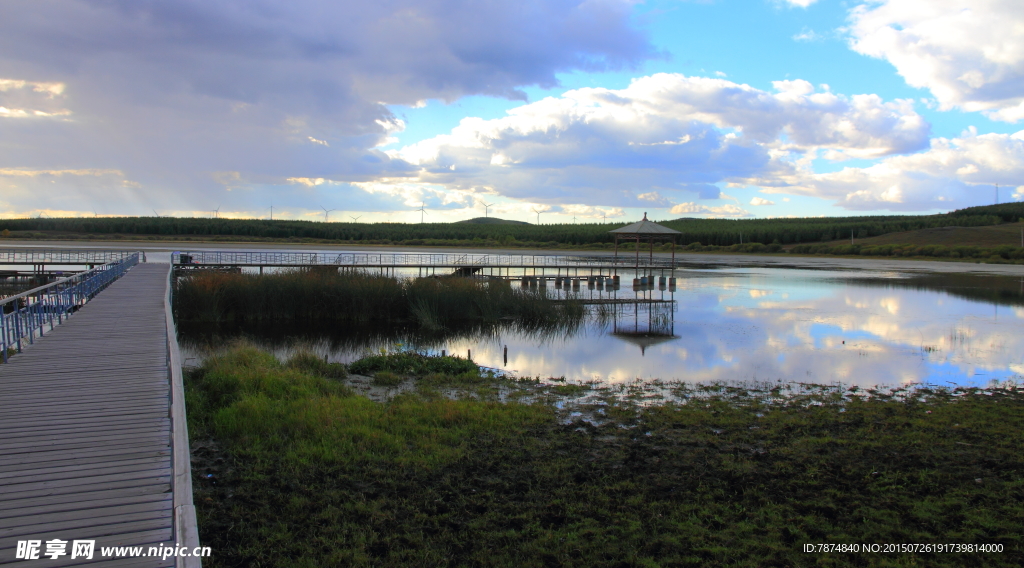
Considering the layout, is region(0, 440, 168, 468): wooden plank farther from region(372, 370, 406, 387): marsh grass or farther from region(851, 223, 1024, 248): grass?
region(851, 223, 1024, 248): grass

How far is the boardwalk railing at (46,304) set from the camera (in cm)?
1038

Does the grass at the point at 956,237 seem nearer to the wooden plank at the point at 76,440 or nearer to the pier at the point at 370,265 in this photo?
the pier at the point at 370,265

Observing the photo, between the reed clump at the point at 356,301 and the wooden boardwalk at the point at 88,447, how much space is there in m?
15.4

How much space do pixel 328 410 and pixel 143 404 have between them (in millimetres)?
3178

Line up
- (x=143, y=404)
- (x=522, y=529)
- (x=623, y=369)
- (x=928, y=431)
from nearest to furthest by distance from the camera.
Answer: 1. (x=522, y=529)
2. (x=143, y=404)
3. (x=928, y=431)
4. (x=623, y=369)

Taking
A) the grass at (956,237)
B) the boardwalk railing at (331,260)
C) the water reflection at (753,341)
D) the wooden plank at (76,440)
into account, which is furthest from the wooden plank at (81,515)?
the grass at (956,237)

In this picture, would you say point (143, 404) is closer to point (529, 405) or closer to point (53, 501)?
point (53, 501)

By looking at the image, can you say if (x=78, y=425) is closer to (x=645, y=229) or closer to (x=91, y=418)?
(x=91, y=418)

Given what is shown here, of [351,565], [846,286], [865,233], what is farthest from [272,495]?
[865,233]

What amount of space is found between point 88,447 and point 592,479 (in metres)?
→ 5.62

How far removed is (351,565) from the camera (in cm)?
575

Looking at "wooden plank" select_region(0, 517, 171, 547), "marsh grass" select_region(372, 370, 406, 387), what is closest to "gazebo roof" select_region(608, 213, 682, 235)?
"marsh grass" select_region(372, 370, 406, 387)

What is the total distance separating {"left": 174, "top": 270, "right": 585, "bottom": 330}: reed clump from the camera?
26.6 meters

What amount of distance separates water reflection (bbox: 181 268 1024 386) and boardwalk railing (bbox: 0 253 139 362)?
3289 millimetres
